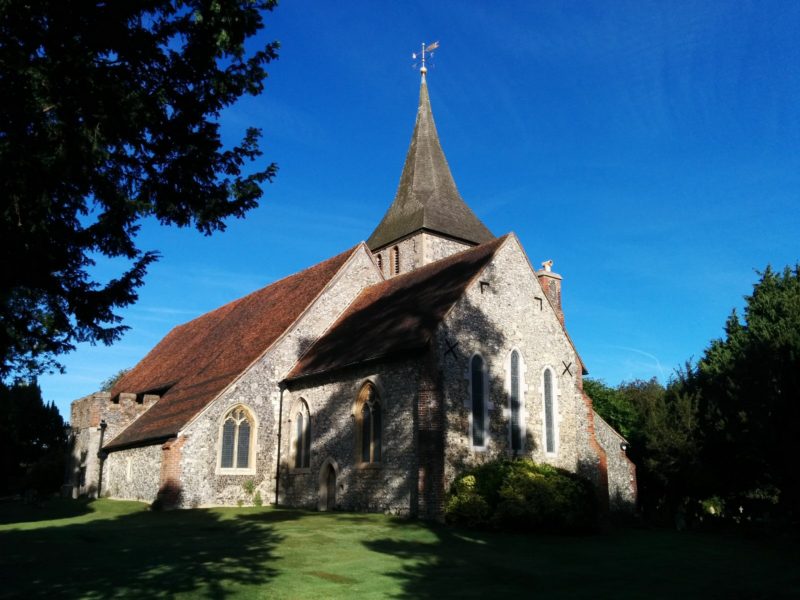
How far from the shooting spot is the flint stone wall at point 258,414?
22109 mm

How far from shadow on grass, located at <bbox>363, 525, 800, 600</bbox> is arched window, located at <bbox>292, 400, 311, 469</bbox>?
7038mm

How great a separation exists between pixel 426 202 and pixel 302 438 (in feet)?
55.2

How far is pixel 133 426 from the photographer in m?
27.9

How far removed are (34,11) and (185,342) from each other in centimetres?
2621

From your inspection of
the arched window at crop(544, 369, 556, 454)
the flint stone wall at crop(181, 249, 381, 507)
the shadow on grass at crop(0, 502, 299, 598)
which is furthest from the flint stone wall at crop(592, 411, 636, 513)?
the shadow on grass at crop(0, 502, 299, 598)

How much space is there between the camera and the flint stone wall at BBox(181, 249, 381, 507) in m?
22.1

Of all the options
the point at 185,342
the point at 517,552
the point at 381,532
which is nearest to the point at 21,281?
the point at 381,532

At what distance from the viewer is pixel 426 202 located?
120ft

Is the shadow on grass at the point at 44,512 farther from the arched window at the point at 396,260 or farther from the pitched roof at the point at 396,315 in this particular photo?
the arched window at the point at 396,260

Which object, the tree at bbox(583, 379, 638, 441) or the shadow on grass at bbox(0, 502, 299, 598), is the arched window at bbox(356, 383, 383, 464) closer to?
the shadow on grass at bbox(0, 502, 299, 598)

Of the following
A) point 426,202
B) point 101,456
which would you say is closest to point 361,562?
point 101,456

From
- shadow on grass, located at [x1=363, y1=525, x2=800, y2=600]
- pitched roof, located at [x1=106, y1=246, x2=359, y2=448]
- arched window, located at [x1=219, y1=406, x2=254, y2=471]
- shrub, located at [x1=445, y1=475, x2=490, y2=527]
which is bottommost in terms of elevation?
shadow on grass, located at [x1=363, y1=525, x2=800, y2=600]

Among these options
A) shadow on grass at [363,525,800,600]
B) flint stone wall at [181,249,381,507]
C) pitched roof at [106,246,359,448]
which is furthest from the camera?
pitched roof at [106,246,359,448]

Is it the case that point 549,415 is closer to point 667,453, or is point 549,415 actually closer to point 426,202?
point 667,453
